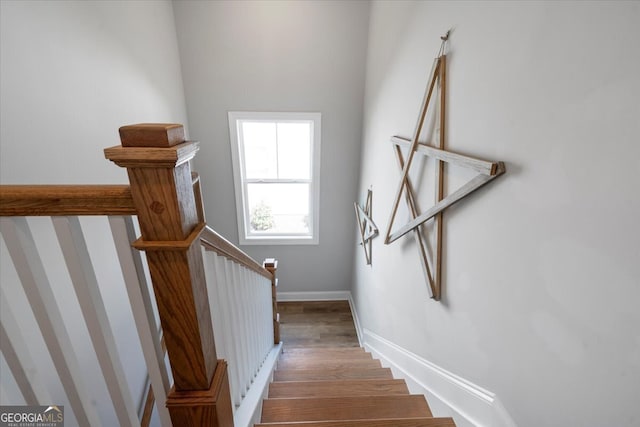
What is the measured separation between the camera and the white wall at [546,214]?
62 centimetres

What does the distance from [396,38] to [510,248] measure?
181cm

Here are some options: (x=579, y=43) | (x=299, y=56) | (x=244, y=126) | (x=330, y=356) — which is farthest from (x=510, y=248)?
(x=244, y=126)

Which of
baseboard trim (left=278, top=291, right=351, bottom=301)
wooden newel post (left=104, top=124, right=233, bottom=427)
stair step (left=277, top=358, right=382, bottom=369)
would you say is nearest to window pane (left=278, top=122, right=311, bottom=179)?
baseboard trim (left=278, top=291, right=351, bottom=301)

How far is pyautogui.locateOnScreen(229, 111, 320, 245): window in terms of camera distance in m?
3.46

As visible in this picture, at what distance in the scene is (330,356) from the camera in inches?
106

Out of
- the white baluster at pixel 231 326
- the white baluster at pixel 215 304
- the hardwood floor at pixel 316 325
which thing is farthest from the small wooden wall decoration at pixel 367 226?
the white baluster at pixel 215 304

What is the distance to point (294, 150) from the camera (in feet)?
12.0

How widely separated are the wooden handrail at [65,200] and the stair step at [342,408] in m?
1.32

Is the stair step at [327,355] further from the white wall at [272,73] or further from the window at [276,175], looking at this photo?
the white wall at [272,73]

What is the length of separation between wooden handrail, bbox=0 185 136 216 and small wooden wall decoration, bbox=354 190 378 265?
2300 mm

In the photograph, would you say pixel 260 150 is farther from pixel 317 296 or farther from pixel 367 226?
pixel 317 296

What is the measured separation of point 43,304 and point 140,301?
16cm

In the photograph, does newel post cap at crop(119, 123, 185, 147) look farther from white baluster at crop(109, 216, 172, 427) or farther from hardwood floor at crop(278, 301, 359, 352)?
hardwood floor at crop(278, 301, 359, 352)

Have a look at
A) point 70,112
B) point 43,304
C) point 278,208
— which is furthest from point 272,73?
point 43,304
